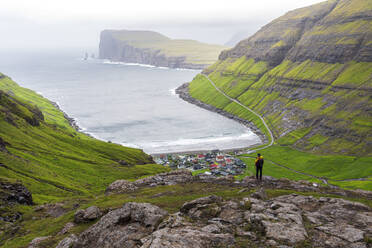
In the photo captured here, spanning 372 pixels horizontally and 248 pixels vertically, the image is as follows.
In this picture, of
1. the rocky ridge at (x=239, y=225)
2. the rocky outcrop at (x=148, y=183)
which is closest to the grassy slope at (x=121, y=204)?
the rocky ridge at (x=239, y=225)

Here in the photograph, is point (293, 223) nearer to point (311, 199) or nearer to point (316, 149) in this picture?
point (311, 199)

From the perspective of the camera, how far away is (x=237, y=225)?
29281mm

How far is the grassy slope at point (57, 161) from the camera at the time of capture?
233 feet

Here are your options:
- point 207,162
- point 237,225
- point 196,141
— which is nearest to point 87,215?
point 237,225

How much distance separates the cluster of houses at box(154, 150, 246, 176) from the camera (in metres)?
137

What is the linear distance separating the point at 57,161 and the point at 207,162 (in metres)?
77.1

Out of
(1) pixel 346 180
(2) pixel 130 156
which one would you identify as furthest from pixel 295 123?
(2) pixel 130 156

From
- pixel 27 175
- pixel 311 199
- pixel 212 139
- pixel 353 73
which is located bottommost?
pixel 212 139

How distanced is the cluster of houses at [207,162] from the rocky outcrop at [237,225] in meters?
94.8

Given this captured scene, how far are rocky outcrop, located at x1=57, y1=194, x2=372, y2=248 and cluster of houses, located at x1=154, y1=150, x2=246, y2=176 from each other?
9475cm

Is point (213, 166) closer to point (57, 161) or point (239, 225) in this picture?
point (57, 161)

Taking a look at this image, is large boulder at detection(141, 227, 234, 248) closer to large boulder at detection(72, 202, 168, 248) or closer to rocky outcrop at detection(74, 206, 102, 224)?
large boulder at detection(72, 202, 168, 248)

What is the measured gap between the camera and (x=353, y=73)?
194500mm

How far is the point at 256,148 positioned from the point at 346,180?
58.4m
